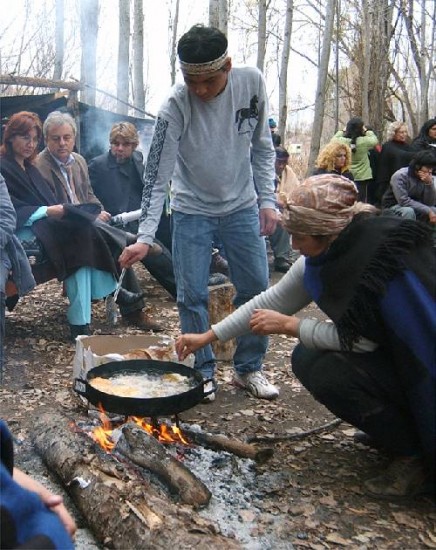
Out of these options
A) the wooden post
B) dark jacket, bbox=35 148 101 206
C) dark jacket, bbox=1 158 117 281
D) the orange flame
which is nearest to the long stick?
the orange flame

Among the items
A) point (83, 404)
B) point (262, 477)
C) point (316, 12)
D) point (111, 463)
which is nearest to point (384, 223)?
point (262, 477)

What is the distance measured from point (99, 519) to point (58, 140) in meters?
3.99

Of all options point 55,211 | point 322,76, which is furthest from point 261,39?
point 55,211

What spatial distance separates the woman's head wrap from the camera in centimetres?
272

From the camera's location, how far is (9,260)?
457 centimetres

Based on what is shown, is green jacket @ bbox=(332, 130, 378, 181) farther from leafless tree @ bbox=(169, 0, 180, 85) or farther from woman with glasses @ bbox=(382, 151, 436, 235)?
leafless tree @ bbox=(169, 0, 180, 85)

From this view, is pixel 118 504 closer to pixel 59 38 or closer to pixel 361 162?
pixel 361 162

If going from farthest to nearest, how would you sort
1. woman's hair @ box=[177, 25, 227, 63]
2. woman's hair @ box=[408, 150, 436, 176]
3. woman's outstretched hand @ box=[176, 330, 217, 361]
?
woman's hair @ box=[408, 150, 436, 176] < woman's hair @ box=[177, 25, 227, 63] < woman's outstretched hand @ box=[176, 330, 217, 361]

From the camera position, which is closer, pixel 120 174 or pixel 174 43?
pixel 120 174

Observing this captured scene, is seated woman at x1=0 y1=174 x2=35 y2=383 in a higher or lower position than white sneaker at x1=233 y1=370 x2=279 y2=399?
higher

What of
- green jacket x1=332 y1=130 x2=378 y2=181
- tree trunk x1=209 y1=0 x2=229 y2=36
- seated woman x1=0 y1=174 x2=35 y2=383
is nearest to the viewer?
seated woman x1=0 y1=174 x2=35 y2=383

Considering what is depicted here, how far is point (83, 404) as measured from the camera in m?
3.96

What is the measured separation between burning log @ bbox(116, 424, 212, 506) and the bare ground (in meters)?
0.24

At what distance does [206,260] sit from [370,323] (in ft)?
5.36
